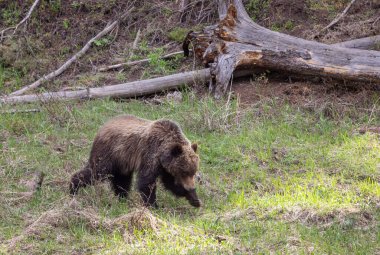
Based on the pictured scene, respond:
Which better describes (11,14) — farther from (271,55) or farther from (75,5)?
(271,55)

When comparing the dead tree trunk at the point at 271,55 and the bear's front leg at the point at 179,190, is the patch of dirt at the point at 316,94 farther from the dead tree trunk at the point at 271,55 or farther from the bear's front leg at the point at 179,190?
the bear's front leg at the point at 179,190

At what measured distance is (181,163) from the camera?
292 inches

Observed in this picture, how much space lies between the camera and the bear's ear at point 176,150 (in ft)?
24.2

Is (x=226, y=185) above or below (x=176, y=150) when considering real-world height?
below

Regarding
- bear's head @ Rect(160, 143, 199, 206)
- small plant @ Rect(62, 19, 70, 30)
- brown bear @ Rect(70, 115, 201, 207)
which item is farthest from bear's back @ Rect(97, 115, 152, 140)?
small plant @ Rect(62, 19, 70, 30)

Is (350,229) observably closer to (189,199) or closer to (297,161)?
(189,199)

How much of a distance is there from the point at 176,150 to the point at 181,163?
167 millimetres

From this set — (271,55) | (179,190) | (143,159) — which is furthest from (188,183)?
(271,55)

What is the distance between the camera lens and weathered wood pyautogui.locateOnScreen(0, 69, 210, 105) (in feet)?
40.8

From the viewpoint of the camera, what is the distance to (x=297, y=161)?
898cm

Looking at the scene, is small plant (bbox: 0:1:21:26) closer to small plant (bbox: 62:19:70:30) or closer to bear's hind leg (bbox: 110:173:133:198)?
small plant (bbox: 62:19:70:30)

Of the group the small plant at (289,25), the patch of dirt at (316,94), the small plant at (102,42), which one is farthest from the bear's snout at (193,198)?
the small plant at (102,42)

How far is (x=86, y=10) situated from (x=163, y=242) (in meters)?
11.7

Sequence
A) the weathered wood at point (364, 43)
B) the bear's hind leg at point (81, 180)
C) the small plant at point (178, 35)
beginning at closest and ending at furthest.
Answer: the bear's hind leg at point (81, 180) < the weathered wood at point (364, 43) < the small plant at point (178, 35)
